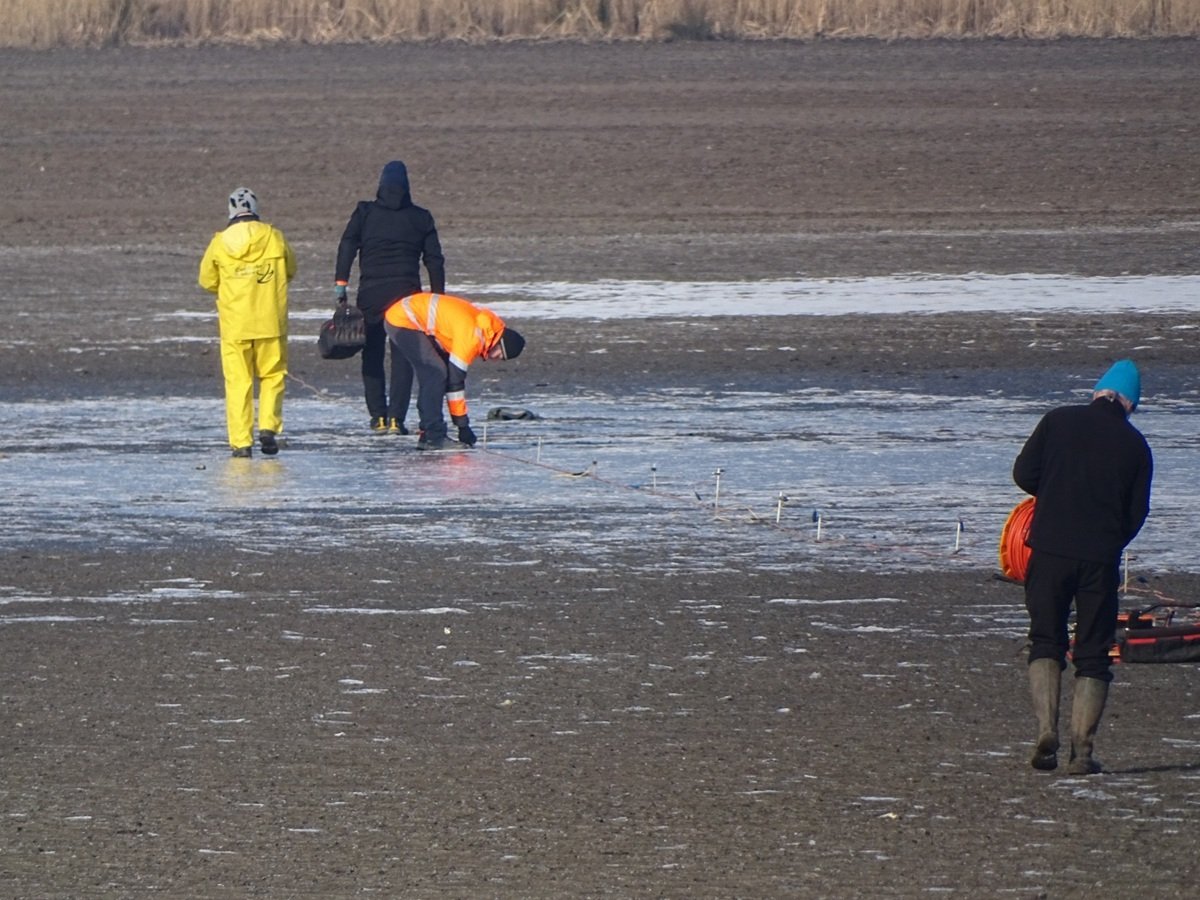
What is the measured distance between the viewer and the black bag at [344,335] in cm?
1527

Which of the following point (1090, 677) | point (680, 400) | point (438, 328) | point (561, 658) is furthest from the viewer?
point (680, 400)

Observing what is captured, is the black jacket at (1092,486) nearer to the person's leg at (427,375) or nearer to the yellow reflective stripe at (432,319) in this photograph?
the person's leg at (427,375)

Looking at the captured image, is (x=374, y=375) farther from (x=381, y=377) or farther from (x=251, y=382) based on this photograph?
(x=251, y=382)

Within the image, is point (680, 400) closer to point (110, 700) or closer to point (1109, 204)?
point (110, 700)

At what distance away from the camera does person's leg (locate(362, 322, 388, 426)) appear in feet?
50.4

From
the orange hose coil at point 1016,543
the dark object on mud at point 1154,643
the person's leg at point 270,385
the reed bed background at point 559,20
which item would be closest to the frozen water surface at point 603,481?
the person's leg at point 270,385

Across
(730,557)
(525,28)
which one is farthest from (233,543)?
(525,28)

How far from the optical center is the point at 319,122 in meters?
33.4

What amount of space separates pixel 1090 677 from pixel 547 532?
469cm

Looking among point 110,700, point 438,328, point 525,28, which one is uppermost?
point 525,28

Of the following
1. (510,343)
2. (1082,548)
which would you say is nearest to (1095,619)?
(1082,548)

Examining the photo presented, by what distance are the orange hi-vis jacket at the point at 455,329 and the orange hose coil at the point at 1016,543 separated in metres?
5.53

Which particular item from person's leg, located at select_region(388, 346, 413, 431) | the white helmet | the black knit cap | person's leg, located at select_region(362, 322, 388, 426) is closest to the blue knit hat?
the black knit cap

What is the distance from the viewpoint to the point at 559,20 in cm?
4731
